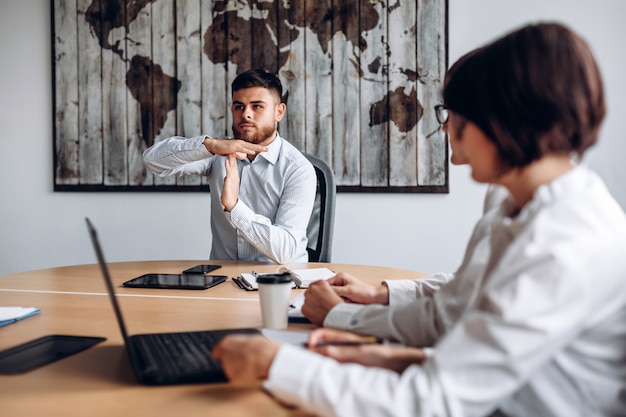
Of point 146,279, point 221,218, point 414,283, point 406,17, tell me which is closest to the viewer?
point 414,283

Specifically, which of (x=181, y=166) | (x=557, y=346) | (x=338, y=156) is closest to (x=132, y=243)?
(x=181, y=166)


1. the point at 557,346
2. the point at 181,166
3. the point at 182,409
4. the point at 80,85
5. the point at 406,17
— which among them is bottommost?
the point at 182,409

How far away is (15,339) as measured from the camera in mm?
1146

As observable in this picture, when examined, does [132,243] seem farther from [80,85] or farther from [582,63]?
[582,63]

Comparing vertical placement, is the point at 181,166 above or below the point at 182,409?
above

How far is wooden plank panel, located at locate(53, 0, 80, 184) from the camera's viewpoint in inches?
133

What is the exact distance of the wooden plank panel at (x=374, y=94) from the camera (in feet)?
10.3

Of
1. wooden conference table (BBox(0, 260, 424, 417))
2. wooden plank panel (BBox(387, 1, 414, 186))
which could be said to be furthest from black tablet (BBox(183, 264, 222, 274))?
wooden plank panel (BBox(387, 1, 414, 186))

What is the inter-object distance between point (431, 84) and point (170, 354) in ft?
8.12

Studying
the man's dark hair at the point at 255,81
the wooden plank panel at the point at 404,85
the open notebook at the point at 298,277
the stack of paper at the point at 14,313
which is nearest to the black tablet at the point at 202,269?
the open notebook at the point at 298,277

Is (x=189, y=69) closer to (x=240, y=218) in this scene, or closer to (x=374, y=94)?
(x=374, y=94)

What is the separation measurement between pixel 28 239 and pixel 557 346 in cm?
347

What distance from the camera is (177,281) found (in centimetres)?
176

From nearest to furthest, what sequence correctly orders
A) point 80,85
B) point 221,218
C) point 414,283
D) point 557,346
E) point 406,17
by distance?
point 557,346
point 414,283
point 221,218
point 406,17
point 80,85
